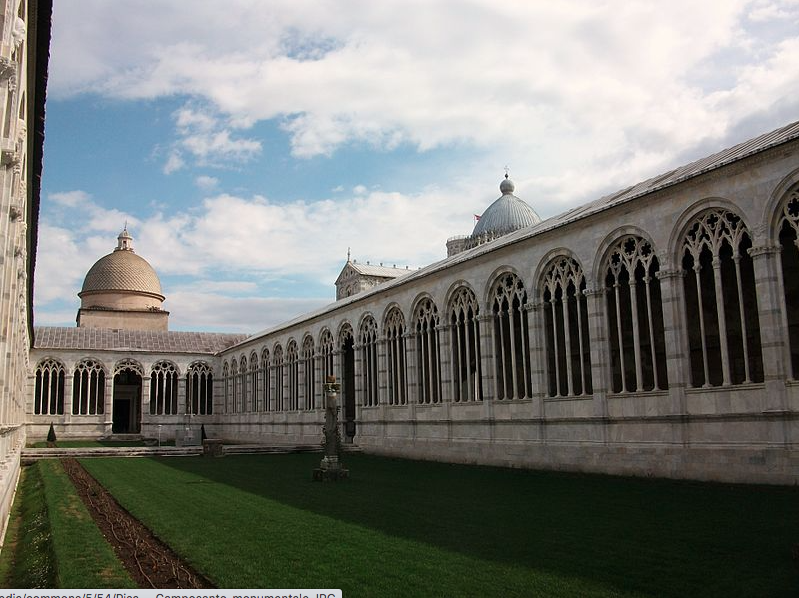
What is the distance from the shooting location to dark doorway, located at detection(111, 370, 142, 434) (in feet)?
214

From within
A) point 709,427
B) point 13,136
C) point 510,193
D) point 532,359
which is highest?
point 510,193

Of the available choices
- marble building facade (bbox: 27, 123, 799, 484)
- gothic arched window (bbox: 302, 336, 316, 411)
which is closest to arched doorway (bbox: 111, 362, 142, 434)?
gothic arched window (bbox: 302, 336, 316, 411)

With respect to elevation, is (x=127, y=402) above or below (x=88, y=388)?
below

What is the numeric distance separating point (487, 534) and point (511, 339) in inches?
595

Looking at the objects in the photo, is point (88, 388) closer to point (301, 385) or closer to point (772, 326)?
point (301, 385)

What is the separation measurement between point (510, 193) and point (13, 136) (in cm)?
5537

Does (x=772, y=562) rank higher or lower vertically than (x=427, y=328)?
lower

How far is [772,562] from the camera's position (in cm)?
998

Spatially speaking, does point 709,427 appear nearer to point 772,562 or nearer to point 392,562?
point 772,562

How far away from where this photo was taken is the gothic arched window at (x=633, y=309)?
21.6 metres

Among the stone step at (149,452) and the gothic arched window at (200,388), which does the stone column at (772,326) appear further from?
the gothic arched window at (200,388)

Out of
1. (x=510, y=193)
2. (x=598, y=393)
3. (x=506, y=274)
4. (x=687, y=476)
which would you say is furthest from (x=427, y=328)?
(x=510, y=193)

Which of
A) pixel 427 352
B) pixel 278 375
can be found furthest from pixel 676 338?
pixel 278 375

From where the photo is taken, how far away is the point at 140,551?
1180 centimetres
